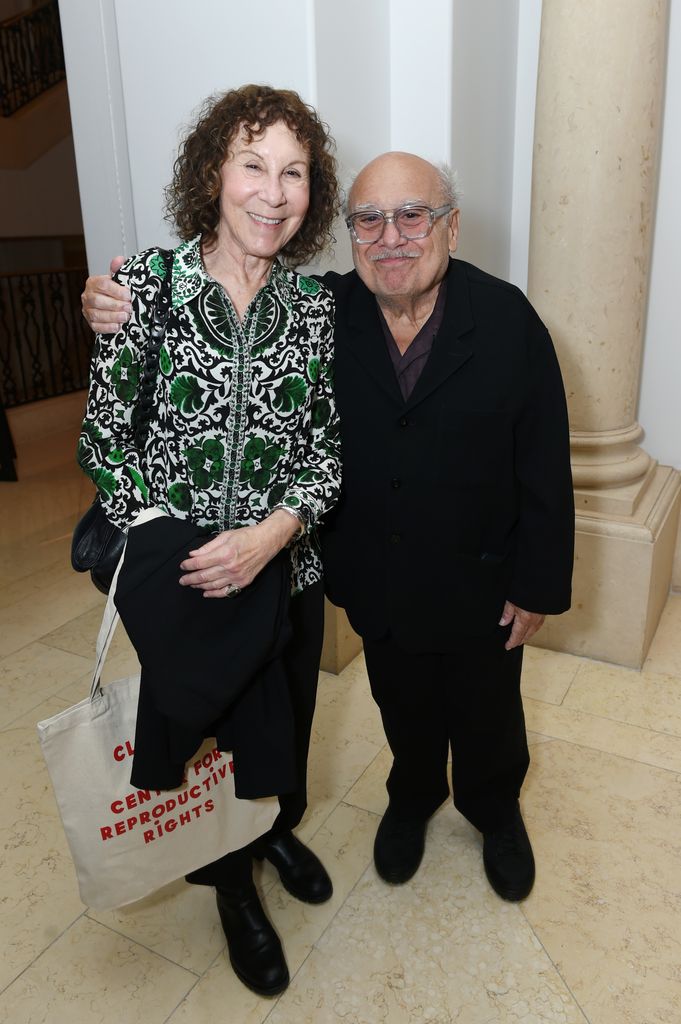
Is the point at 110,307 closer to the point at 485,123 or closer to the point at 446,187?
the point at 446,187

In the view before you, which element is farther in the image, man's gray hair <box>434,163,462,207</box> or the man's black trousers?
the man's black trousers

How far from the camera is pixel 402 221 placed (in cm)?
147

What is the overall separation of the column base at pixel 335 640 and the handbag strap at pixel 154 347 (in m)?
1.65

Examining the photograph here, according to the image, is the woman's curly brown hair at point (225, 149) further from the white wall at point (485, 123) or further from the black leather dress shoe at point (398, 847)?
the black leather dress shoe at point (398, 847)

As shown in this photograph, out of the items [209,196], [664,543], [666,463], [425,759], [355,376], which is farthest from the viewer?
[666,463]

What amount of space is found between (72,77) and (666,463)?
2769 millimetres

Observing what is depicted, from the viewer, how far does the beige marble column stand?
263cm

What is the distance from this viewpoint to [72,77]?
2.56 meters

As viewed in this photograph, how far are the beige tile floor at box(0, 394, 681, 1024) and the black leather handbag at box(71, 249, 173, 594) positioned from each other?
1014 millimetres

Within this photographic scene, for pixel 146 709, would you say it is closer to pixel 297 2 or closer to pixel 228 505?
pixel 228 505

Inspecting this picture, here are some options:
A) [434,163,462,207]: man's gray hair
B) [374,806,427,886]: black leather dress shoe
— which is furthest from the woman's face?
[374,806,427,886]: black leather dress shoe

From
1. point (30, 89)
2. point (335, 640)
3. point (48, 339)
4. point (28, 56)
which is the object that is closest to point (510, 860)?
point (335, 640)

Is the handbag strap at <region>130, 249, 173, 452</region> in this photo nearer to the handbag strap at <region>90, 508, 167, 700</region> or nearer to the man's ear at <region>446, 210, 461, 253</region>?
the handbag strap at <region>90, 508, 167, 700</region>

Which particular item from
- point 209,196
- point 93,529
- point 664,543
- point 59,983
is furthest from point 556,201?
point 59,983
